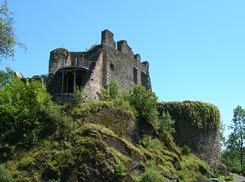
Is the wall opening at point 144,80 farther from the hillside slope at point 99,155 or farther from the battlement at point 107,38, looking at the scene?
the hillside slope at point 99,155

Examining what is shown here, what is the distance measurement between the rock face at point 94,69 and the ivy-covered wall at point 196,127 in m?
5.38

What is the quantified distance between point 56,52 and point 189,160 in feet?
49.5

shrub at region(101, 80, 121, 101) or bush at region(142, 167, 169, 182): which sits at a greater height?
shrub at region(101, 80, 121, 101)

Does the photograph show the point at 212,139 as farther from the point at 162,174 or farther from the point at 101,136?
the point at 101,136

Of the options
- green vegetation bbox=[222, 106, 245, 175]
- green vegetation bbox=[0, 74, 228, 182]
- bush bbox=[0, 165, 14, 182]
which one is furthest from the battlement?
green vegetation bbox=[222, 106, 245, 175]

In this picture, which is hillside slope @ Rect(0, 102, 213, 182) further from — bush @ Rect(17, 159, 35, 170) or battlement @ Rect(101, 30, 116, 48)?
battlement @ Rect(101, 30, 116, 48)

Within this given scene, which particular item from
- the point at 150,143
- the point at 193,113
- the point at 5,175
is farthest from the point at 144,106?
the point at 5,175

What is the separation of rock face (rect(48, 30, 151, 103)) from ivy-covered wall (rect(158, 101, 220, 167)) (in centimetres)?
538

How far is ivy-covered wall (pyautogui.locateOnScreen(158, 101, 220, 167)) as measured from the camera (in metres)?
35.4

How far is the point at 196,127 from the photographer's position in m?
35.9

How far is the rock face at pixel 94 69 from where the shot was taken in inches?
1335

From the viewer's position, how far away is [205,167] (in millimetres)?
33500

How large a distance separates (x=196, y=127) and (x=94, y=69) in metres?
10.1

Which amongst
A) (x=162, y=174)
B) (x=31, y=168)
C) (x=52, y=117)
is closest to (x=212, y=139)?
(x=162, y=174)
